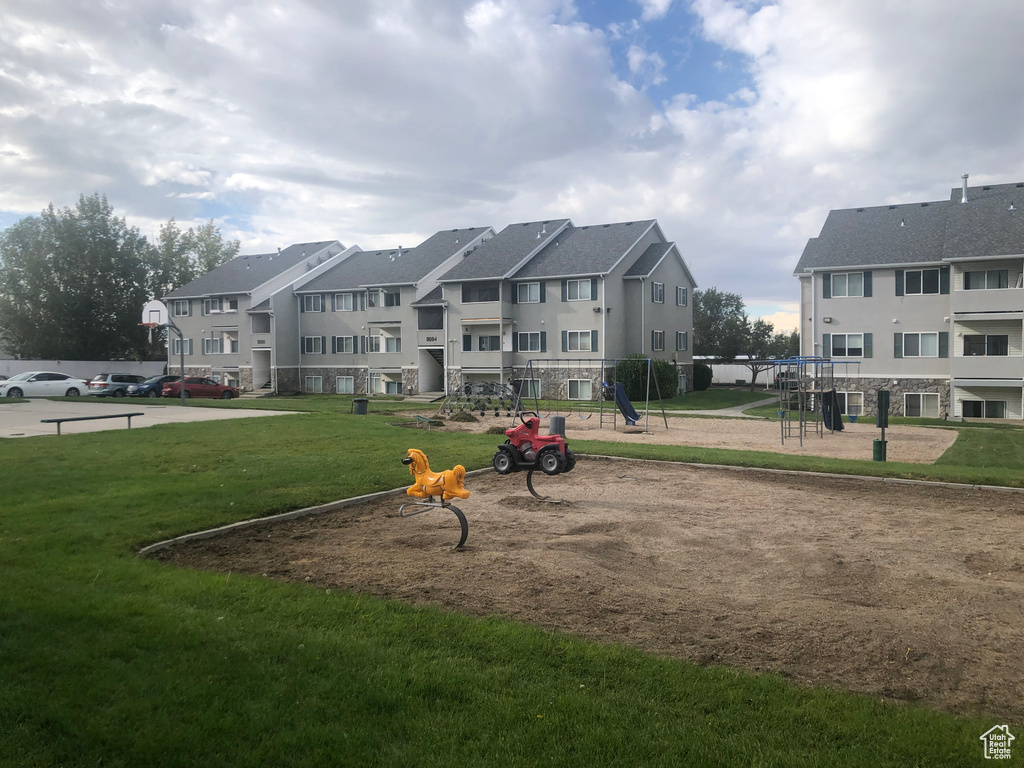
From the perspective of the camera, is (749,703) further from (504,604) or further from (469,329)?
(469,329)

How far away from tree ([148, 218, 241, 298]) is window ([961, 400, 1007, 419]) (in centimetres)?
7036

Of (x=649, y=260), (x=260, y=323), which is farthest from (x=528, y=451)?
(x=260, y=323)

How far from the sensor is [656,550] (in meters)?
9.74

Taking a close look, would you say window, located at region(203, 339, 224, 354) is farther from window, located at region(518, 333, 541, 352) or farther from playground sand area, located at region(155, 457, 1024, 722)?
playground sand area, located at region(155, 457, 1024, 722)

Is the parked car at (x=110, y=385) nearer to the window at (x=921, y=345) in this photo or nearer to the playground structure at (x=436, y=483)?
the playground structure at (x=436, y=483)

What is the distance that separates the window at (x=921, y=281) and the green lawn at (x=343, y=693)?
124 ft

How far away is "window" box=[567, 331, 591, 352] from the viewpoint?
45.6m

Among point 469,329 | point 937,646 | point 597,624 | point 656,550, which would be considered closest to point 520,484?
point 656,550

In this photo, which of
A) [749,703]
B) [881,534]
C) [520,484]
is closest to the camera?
[749,703]

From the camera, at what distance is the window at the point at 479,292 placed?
4819 cm

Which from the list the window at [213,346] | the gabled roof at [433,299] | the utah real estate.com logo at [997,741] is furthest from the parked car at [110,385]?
the utah real estate.com logo at [997,741]

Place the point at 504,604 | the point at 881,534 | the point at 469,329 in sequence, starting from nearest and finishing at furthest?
the point at 504,604, the point at 881,534, the point at 469,329

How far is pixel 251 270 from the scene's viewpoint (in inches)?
2467

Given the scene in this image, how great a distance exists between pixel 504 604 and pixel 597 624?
1.02 meters
